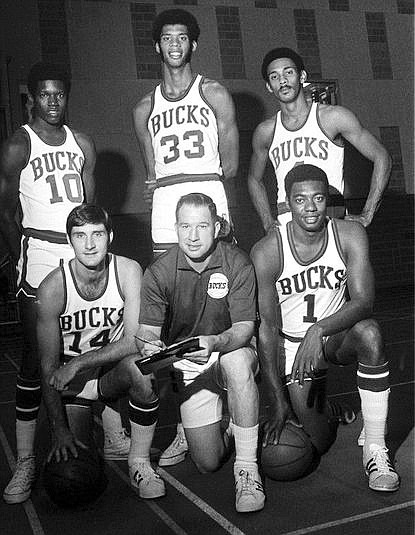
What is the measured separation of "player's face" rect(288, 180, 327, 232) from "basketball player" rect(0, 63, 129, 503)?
3.94ft

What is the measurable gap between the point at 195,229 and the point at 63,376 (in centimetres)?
87

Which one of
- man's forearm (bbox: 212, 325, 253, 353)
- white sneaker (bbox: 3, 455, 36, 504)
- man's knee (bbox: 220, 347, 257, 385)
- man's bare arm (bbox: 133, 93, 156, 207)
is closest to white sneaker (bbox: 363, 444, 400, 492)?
man's knee (bbox: 220, 347, 257, 385)

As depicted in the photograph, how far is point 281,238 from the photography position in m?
2.96

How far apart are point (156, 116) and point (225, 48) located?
7.54m

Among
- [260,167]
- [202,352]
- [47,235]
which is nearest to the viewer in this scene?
[202,352]

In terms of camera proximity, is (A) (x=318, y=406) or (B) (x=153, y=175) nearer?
(A) (x=318, y=406)

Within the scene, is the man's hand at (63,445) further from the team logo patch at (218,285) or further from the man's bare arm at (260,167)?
the man's bare arm at (260,167)

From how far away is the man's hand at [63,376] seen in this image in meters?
2.65

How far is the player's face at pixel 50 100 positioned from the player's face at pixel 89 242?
0.84 meters

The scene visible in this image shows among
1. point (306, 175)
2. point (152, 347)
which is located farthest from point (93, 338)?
point (306, 175)

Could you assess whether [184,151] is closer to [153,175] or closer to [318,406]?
[153,175]

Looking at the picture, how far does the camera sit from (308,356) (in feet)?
8.80

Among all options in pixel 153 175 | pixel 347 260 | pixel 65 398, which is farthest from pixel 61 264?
pixel 347 260

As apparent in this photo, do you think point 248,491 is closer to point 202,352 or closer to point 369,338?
point 202,352
